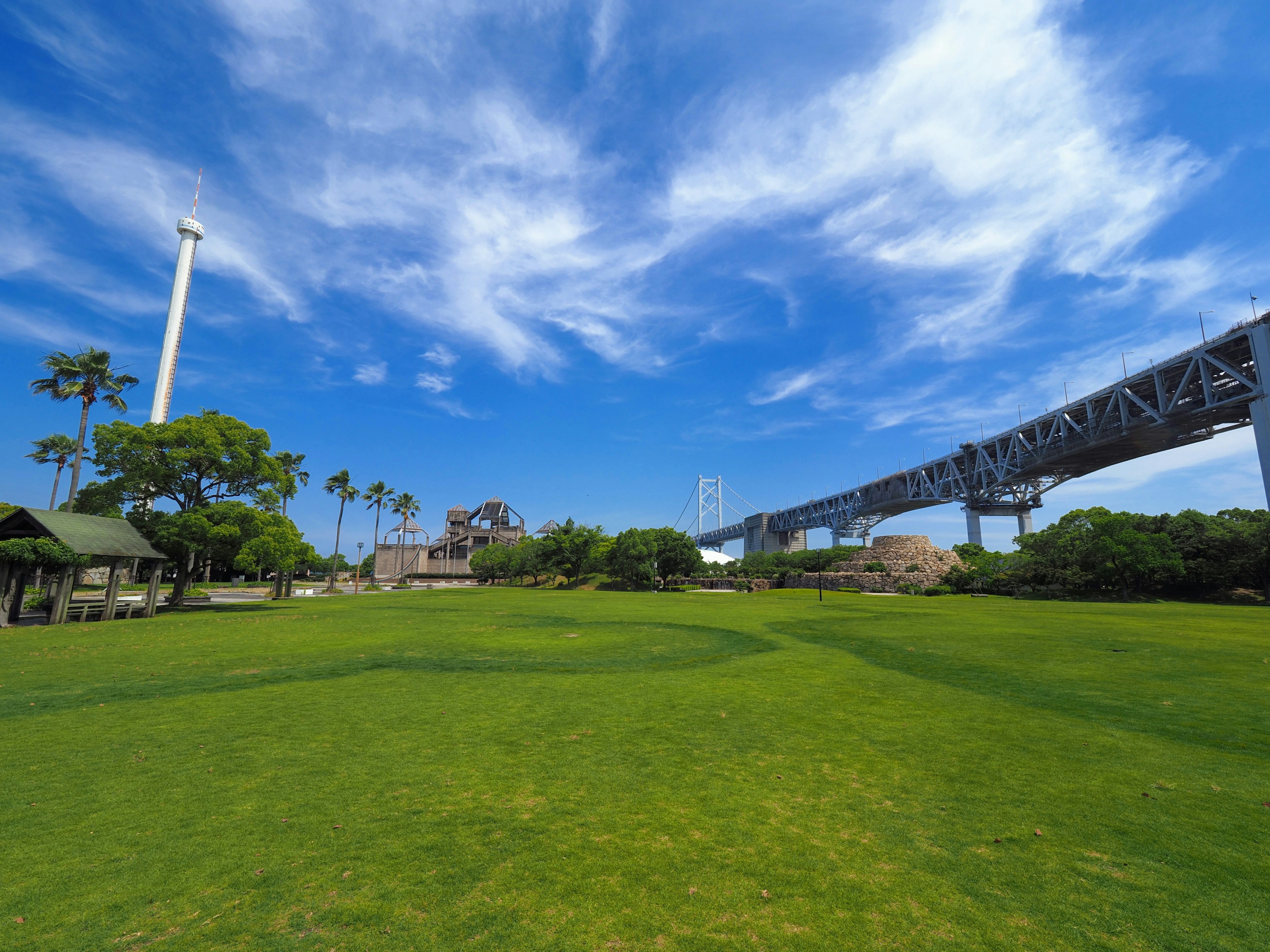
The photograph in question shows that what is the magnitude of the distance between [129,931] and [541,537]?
90063 mm

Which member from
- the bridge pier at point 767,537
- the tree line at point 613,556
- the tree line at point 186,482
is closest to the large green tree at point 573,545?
the tree line at point 613,556

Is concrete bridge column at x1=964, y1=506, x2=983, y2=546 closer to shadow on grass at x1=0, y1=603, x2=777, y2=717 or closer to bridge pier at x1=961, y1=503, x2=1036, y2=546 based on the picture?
bridge pier at x1=961, y1=503, x2=1036, y2=546

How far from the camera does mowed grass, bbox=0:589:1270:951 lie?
449cm

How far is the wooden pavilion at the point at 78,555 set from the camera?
24578 mm

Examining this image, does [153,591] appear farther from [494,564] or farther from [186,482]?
[494,564]

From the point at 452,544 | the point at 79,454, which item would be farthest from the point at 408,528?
the point at 79,454

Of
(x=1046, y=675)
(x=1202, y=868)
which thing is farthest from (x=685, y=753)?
(x=1046, y=675)

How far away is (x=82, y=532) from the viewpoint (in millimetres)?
26766

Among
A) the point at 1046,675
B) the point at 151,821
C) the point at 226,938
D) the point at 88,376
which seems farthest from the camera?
the point at 88,376

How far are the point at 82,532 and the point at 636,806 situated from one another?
33.1 m

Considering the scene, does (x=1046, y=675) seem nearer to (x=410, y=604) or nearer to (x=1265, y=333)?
(x=410, y=604)

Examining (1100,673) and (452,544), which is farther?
(452,544)

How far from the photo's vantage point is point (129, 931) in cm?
432

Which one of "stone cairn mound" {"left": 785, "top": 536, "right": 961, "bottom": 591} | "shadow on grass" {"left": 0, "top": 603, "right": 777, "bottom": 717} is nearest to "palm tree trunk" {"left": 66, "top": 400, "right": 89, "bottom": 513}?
"shadow on grass" {"left": 0, "top": 603, "right": 777, "bottom": 717}
